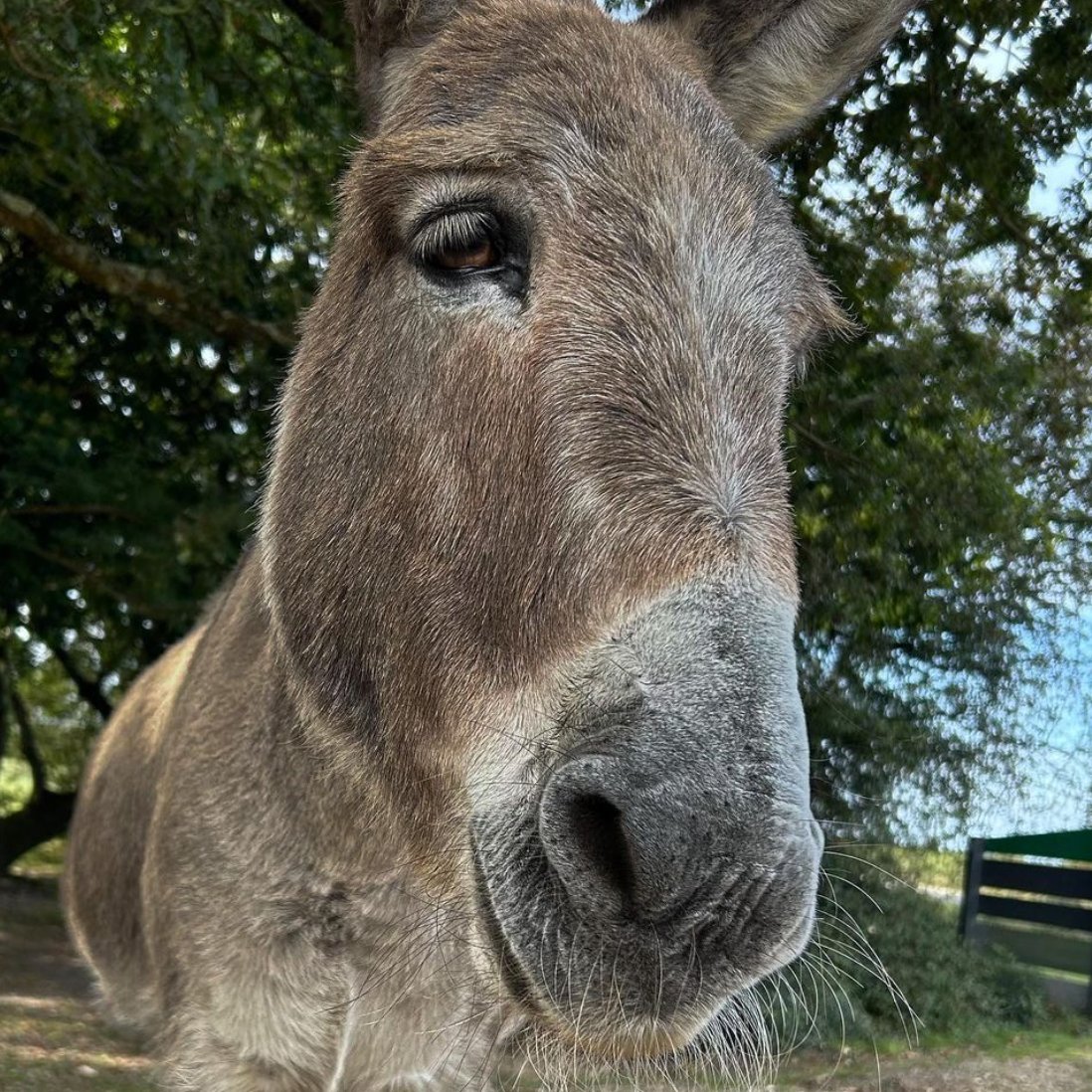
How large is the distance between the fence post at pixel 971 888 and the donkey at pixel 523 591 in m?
4.09

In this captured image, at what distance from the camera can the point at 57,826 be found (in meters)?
12.7

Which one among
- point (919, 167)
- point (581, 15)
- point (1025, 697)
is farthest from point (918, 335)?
point (581, 15)

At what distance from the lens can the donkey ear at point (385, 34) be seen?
2711 millimetres

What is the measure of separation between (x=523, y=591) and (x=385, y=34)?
5.65 ft

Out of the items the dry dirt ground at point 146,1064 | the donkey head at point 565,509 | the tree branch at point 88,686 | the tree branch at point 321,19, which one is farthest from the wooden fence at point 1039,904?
the tree branch at point 88,686

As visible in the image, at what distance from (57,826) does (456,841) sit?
40.8 ft

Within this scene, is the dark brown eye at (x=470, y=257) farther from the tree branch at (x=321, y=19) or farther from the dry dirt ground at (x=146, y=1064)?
the tree branch at (x=321, y=19)

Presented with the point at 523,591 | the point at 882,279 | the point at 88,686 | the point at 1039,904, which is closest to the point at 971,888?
the point at 1039,904

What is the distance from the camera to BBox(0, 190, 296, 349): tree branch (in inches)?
286

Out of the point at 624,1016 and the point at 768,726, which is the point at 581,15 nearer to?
the point at 768,726

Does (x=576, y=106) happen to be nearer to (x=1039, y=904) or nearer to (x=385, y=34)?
Result: (x=385, y=34)

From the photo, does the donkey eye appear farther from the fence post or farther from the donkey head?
the fence post

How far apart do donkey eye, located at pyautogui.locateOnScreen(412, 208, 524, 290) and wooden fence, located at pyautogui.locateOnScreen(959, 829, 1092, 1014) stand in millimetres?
5101

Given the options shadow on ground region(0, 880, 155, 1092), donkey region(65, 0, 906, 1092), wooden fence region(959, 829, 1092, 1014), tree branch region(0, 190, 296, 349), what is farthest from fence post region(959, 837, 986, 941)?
tree branch region(0, 190, 296, 349)
